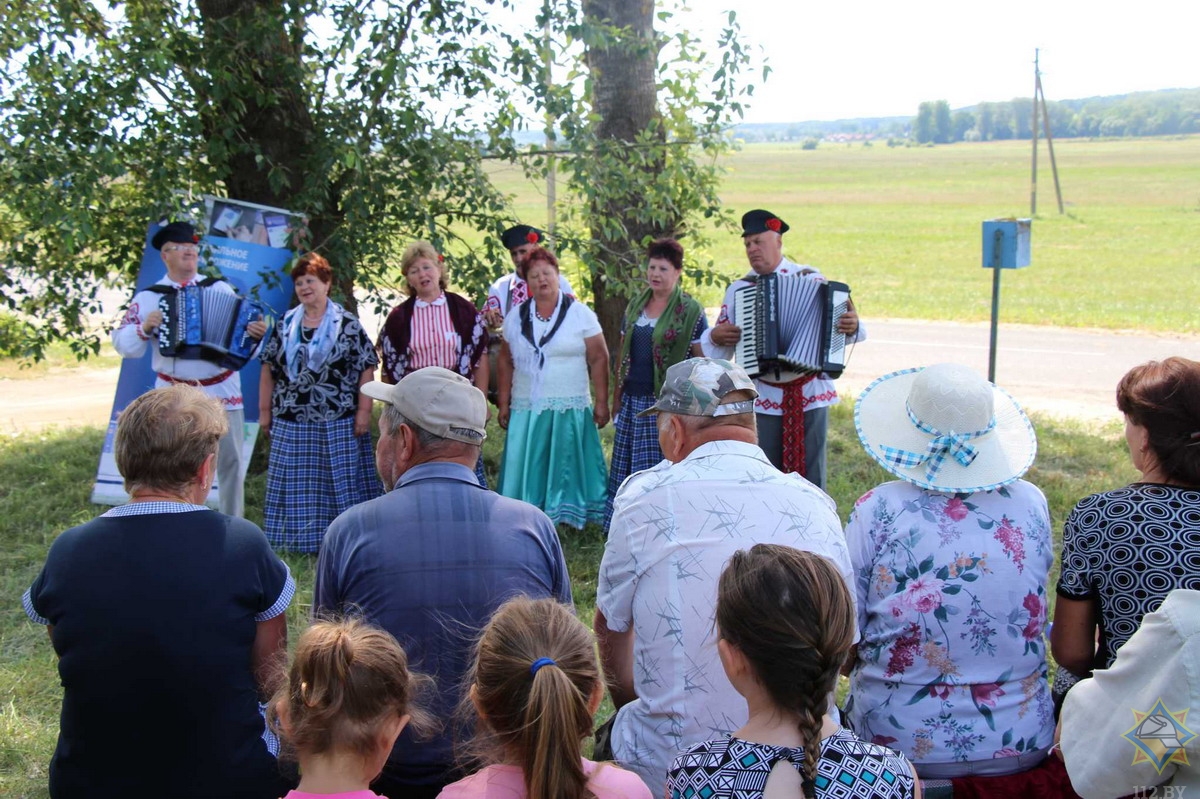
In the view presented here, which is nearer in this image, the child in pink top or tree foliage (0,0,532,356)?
the child in pink top

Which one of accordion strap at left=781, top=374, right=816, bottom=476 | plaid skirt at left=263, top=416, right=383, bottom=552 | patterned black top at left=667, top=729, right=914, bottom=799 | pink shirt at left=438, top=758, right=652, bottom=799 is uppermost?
patterned black top at left=667, top=729, right=914, bottom=799

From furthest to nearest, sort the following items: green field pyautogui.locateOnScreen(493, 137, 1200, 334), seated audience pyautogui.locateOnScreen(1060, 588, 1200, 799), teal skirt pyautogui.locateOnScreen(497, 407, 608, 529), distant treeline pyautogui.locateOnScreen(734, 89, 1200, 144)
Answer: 1. distant treeline pyautogui.locateOnScreen(734, 89, 1200, 144)
2. green field pyautogui.locateOnScreen(493, 137, 1200, 334)
3. teal skirt pyautogui.locateOnScreen(497, 407, 608, 529)
4. seated audience pyautogui.locateOnScreen(1060, 588, 1200, 799)

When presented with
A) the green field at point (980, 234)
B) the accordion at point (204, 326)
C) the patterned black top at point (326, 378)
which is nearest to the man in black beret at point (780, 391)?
→ the green field at point (980, 234)

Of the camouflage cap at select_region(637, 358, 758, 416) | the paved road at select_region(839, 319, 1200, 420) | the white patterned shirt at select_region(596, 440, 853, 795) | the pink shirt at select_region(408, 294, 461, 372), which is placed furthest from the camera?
the paved road at select_region(839, 319, 1200, 420)

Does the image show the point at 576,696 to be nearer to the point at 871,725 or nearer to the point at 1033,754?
the point at 871,725

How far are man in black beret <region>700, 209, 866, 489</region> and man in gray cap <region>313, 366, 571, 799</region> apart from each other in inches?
127

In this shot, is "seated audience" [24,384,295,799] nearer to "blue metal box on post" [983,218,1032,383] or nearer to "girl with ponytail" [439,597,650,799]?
"girl with ponytail" [439,597,650,799]

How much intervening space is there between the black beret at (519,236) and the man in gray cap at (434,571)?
14.5 ft

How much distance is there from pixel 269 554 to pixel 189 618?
23 centimetres

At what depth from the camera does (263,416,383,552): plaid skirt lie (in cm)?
629

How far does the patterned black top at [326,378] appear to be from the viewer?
242 inches

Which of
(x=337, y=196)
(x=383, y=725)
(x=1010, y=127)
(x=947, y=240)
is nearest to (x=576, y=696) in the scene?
(x=383, y=725)

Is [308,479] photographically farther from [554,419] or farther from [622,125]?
[622,125]

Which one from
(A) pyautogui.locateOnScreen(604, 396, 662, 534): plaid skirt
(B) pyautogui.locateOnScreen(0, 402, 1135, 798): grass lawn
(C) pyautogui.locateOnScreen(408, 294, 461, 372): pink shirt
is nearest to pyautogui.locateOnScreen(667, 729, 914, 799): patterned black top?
(B) pyautogui.locateOnScreen(0, 402, 1135, 798): grass lawn
